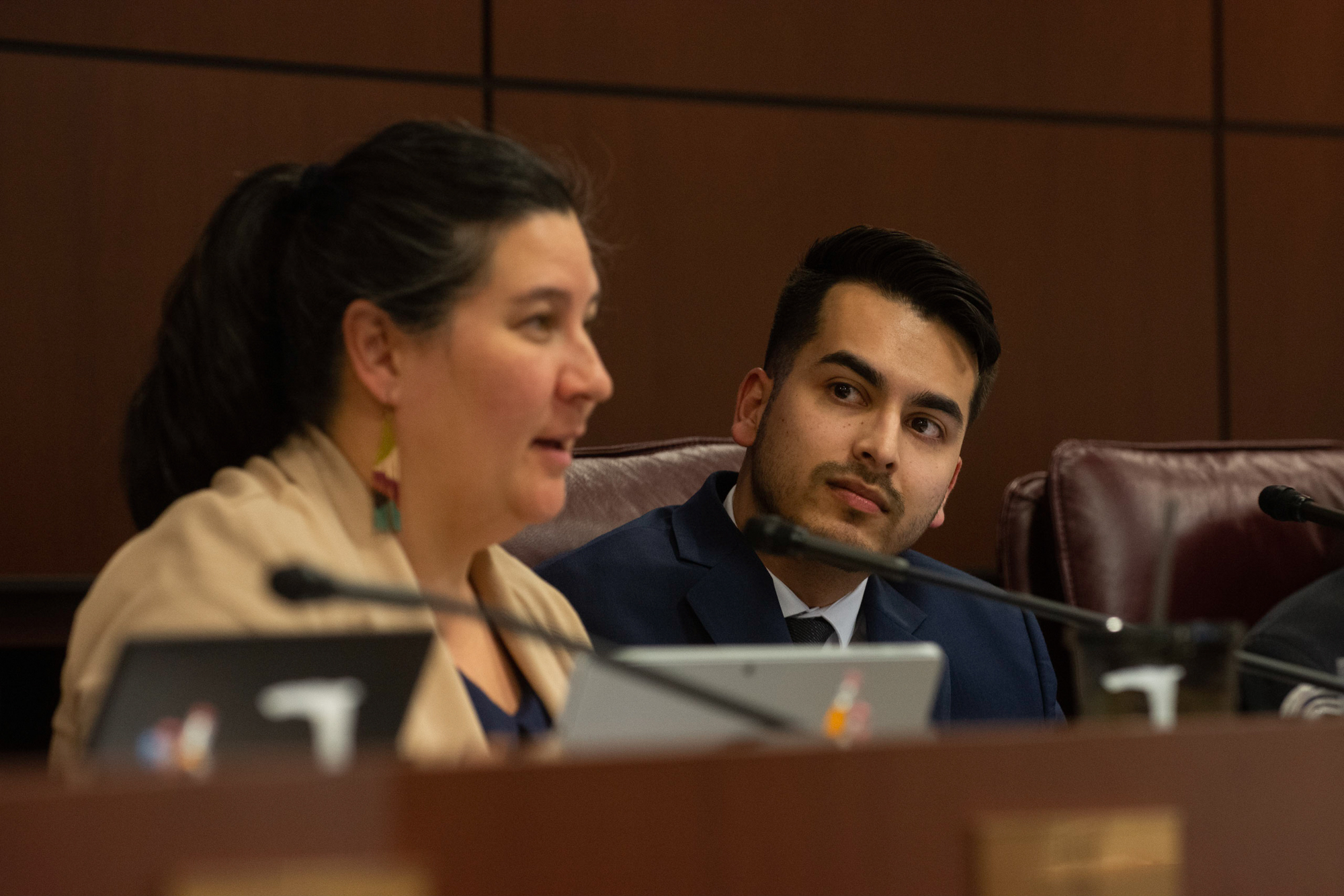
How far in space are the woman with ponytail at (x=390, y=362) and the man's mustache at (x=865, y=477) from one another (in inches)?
24.1

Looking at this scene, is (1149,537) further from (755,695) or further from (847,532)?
(755,695)

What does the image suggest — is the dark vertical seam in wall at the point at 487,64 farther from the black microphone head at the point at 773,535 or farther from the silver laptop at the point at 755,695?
the silver laptop at the point at 755,695

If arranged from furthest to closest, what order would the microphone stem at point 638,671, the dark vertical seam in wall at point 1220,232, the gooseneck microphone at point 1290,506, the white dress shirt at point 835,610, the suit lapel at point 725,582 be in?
the dark vertical seam in wall at point 1220,232
the white dress shirt at point 835,610
the suit lapel at point 725,582
the gooseneck microphone at point 1290,506
the microphone stem at point 638,671

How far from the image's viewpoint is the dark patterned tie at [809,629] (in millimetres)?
1861

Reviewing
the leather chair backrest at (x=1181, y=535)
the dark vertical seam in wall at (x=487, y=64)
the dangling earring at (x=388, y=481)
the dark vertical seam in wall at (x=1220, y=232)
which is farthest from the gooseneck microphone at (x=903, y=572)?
the dark vertical seam in wall at (x=1220, y=232)

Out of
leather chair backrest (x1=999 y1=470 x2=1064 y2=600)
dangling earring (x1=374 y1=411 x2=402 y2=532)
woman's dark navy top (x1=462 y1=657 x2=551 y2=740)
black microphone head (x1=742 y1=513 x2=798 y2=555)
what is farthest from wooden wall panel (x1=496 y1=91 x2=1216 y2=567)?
black microphone head (x1=742 y1=513 x2=798 y2=555)

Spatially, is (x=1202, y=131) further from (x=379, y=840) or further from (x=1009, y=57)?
(x=379, y=840)

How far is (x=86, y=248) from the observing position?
227 centimetres

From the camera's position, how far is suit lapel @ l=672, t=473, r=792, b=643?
1773 millimetres

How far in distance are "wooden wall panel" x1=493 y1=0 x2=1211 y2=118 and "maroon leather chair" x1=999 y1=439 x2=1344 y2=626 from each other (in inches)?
34.7

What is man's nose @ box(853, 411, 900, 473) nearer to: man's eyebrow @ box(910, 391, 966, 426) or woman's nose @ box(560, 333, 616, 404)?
man's eyebrow @ box(910, 391, 966, 426)

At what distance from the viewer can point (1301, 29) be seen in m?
2.99

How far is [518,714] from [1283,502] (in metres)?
0.82

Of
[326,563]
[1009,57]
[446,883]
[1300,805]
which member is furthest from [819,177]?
[446,883]
